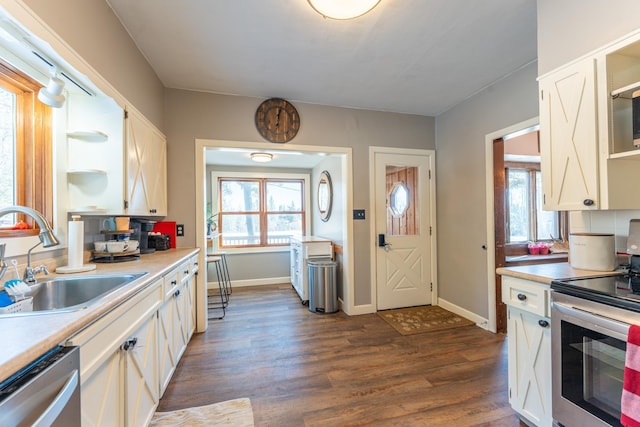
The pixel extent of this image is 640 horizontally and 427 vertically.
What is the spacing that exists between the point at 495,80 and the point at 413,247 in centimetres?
213

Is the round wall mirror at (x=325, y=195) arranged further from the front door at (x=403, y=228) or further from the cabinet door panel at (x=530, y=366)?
the cabinet door panel at (x=530, y=366)

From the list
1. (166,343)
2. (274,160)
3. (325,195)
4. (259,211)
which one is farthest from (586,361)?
(259,211)

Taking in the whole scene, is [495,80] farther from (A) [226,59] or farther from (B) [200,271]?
(B) [200,271]

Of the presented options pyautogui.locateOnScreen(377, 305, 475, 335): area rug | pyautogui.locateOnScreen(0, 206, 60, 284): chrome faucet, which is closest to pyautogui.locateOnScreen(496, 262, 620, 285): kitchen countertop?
pyautogui.locateOnScreen(377, 305, 475, 335): area rug

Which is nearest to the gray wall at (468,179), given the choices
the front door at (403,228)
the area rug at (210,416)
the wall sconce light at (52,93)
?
the front door at (403,228)

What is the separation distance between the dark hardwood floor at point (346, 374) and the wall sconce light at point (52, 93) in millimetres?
1950

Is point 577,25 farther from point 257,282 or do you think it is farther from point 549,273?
point 257,282

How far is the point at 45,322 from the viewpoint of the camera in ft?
2.81

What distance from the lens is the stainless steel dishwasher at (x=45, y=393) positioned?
0.62m

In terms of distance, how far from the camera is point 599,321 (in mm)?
1149

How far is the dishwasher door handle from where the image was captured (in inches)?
27.0

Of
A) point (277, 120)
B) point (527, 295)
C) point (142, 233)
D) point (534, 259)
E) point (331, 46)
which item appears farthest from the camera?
point (534, 259)

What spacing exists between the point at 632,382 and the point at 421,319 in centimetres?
234

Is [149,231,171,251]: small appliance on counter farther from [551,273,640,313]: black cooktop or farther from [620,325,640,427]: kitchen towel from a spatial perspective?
[620,325,640,427]: kitchen towel
